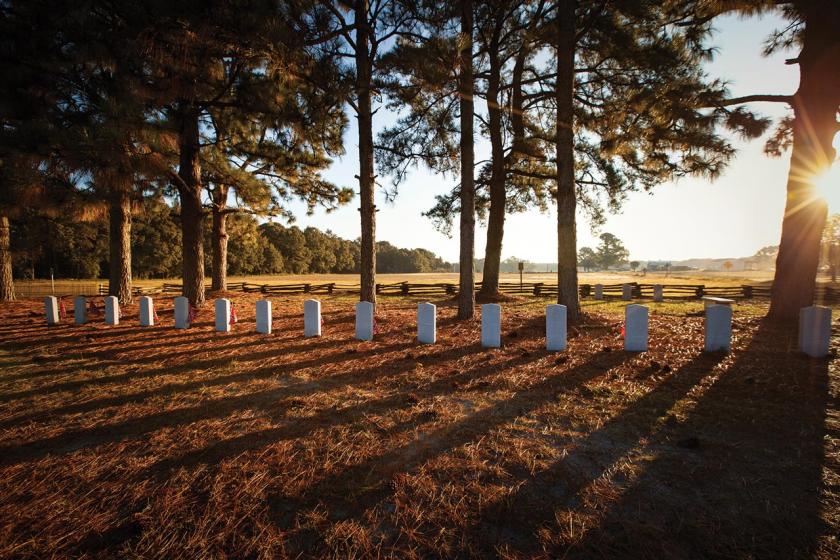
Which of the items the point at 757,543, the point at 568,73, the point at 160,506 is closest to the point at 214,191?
the point at 568,73

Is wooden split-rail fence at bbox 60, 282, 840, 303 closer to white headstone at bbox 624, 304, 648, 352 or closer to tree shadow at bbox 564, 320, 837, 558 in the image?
white headstone at bbox 624, 304, 648, 352

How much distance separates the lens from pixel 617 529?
6.94 ft

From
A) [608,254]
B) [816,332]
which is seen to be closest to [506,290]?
[816,332]

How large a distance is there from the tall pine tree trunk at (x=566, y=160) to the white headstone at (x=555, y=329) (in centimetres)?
201

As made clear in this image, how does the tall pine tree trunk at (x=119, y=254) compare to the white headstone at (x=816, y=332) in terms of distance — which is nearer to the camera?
the white headstone at (x=816, y=332)

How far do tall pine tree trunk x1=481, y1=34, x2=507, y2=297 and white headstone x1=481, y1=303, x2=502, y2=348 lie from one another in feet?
30.2

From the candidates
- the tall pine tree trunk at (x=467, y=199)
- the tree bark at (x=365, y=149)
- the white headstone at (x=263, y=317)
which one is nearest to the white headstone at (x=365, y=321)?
the white headstone at (x=263, y=317)

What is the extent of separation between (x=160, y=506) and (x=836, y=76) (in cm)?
1475

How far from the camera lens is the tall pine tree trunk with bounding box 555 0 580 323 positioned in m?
8.46

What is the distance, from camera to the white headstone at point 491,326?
22.2ft

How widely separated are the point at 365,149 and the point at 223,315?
5.86 meters

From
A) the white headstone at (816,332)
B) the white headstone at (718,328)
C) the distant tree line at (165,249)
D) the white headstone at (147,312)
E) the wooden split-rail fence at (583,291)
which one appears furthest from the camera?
the wooden split-rail fence at (583,291)

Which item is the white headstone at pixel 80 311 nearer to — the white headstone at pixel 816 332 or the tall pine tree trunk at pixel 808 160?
the white headstone at pixel 816 332

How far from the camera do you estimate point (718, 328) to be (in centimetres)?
626
